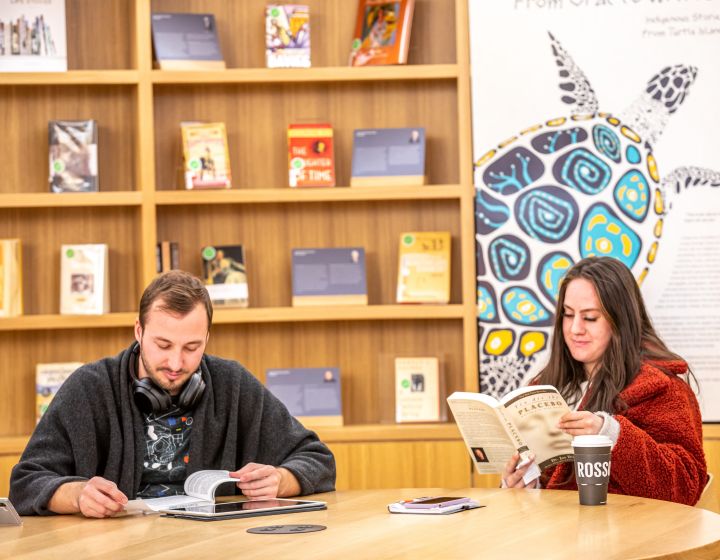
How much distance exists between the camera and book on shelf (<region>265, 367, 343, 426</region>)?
4273 mm

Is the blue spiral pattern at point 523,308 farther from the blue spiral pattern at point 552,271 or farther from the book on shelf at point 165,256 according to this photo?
the book on shelf at point 165,256

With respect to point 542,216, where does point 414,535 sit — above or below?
below

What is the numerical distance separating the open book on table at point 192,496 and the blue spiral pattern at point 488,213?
1.96 meters

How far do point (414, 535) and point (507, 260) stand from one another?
2.35 meters

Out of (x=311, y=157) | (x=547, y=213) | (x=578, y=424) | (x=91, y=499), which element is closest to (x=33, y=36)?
(x=311, y=157)

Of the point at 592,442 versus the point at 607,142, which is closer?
the point at 592,442

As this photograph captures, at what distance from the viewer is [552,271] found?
4.25m

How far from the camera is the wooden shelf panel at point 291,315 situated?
4.20 meters

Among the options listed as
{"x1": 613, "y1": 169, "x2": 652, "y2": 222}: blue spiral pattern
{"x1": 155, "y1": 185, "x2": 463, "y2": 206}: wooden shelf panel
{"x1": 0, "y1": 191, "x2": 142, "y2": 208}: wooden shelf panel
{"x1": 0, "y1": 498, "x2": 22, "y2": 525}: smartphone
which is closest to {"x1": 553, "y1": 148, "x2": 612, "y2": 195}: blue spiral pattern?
{"x1": 613, "y1": 169, "x2": 652, "y2": 222}: blue spiral pattern

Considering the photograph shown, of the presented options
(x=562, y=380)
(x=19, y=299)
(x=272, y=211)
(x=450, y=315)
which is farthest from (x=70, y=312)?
(x=562, y=380)

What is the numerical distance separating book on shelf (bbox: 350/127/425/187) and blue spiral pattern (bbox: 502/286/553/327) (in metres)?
0.57

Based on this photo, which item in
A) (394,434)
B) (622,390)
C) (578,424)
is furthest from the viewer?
(394,434)

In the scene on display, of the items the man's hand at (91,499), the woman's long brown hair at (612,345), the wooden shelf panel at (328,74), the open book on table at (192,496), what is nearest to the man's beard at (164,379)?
the open book on table at (192,496)

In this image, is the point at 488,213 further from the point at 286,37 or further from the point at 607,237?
the point at 286,37
